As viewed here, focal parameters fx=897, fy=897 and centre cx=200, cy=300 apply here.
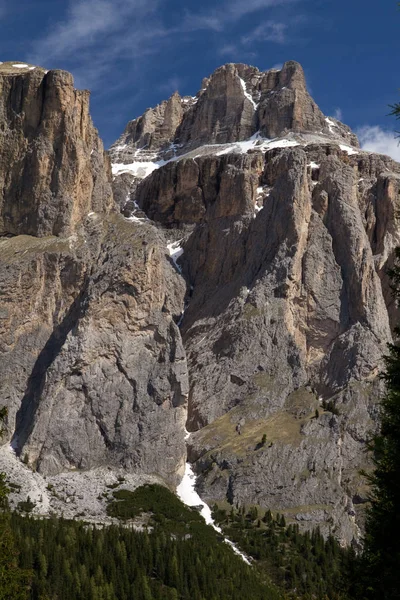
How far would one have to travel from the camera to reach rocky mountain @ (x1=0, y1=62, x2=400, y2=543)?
116750mm

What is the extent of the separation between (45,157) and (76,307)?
25.2 m

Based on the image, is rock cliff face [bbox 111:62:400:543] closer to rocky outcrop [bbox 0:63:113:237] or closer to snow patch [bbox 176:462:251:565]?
snow patch [bbox 176:462:251:565]

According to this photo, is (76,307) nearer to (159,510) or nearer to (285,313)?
(285,313)

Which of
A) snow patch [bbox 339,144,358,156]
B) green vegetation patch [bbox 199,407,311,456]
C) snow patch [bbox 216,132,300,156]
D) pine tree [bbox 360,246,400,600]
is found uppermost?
snow patch [bbox 216,132,300,156]

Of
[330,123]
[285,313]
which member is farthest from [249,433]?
[330,123]

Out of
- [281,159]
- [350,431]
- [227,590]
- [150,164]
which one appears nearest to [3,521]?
[227,590]

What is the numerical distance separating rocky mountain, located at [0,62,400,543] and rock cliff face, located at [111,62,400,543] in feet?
0.92

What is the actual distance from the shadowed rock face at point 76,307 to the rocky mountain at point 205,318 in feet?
0.73

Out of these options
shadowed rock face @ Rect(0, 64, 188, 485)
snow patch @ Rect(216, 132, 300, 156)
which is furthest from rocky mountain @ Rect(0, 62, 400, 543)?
snow patch @ Rect(216, 132, 300, 156)

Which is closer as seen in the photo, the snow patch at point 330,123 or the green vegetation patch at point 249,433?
the green vegetation patch at point 249,433

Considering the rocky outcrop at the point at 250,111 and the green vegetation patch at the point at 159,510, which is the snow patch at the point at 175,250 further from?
the green vegetation patch at the point at 159,510

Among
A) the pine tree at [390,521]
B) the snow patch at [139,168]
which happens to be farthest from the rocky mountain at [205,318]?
the pine tree at [390,521]

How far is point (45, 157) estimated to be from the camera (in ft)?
449

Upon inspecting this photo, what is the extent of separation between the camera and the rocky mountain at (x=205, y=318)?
117 m
